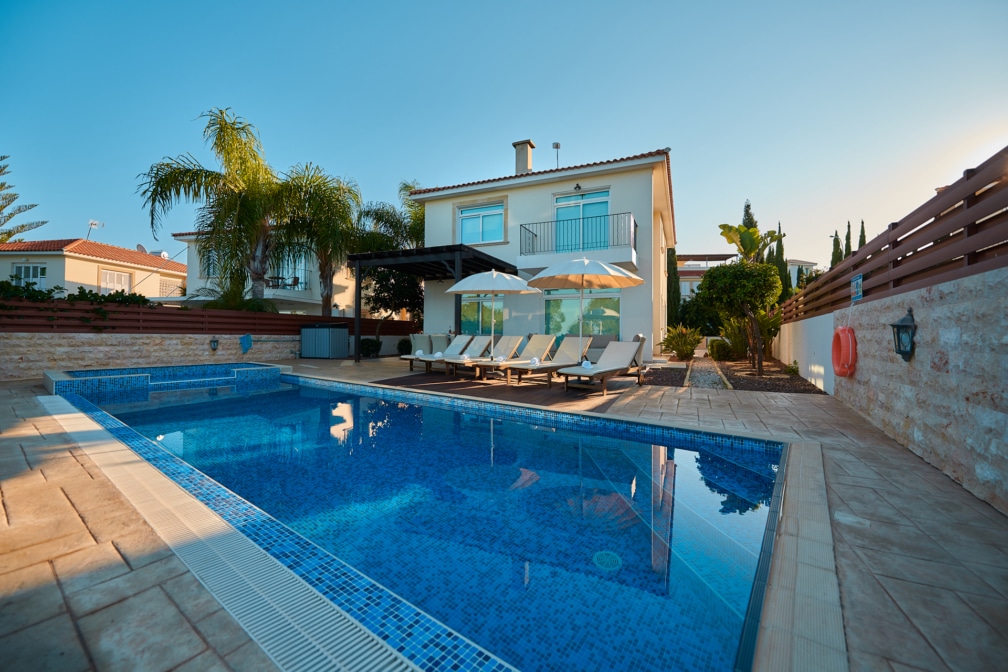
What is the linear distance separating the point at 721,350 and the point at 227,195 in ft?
56.9

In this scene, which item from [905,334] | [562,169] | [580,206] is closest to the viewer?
[905,334]

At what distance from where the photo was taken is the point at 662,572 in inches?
104

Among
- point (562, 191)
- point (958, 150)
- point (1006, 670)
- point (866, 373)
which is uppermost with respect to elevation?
point (562, 191)

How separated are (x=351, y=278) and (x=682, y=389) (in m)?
22.9

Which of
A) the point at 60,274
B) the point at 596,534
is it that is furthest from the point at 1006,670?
the point at 60,274

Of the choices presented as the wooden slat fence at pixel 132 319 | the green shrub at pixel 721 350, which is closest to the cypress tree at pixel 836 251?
the green shrub at pixel 721 350

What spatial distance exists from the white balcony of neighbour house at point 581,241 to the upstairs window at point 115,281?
88.0 feet

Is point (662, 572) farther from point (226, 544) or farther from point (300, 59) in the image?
point (300, 59)

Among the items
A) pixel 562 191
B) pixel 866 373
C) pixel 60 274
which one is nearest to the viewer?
pixel 866 373

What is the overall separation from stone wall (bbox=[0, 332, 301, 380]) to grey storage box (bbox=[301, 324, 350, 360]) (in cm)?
117

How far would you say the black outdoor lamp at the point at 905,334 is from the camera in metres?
4.31

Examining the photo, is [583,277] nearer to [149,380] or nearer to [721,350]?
[721,350]

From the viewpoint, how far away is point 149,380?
414 inches

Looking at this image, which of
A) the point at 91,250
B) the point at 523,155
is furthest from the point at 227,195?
the point at 91,250
